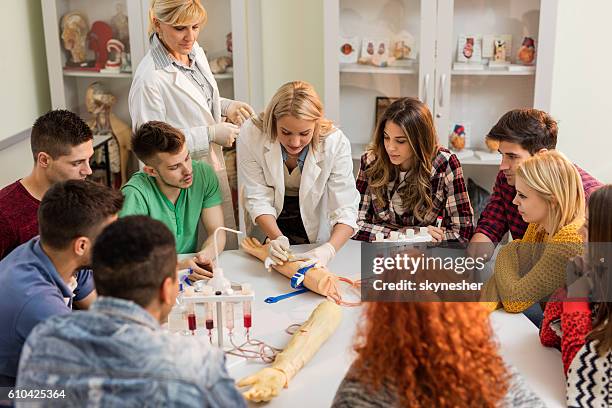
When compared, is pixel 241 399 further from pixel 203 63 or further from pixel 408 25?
pixel 408 25

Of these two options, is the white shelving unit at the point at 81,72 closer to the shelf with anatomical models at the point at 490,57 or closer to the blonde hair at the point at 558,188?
the shelf with anatomical models at the point at 490,57

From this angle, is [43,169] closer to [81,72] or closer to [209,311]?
[209,311]

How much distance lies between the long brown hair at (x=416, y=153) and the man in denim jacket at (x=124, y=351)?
1.40 metres

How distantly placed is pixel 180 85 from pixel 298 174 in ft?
2.02

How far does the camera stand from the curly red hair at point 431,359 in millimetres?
1378

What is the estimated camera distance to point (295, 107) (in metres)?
2.48

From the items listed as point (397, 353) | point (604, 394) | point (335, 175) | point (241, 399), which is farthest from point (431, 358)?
point (335, 175)

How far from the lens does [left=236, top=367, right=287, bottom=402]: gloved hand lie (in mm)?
1679

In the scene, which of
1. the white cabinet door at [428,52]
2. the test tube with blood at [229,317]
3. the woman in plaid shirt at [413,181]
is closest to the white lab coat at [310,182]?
the woman in plaid shirt at [413,181]

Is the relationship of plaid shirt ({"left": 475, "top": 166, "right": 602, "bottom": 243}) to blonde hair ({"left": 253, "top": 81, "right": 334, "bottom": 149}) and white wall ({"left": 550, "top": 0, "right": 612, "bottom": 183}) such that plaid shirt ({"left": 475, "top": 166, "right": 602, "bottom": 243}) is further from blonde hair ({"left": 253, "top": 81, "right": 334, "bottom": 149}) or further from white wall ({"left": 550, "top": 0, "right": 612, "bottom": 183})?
white wall ({"left": 550, "top": 0, "right": 612, "bottom": 183})

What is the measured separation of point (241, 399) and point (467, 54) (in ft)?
8.40

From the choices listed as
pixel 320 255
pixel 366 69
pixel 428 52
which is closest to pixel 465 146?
pixel 428 52

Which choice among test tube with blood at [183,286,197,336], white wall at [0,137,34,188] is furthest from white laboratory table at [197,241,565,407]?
white wall at [0,137,34,188]

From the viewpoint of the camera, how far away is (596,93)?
378 centimetres
